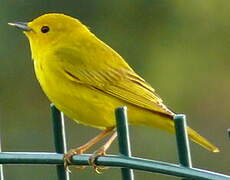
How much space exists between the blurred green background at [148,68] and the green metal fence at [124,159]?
19.8ft

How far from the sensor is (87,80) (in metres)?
5.52

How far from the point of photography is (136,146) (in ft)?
38.0

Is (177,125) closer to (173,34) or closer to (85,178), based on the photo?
(85,178)

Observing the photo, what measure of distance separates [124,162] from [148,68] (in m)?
10.3

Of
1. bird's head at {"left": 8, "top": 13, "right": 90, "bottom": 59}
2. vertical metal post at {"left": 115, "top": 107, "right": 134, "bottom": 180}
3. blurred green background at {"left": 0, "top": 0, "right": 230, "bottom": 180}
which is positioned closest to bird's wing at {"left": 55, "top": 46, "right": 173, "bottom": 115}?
bird's head at {"left": 8, "top": 13, "right": 90, "bottom": 59}

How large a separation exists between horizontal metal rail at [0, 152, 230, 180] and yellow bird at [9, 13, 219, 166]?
44cm

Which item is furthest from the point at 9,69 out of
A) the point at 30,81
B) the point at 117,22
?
the point at 117,22

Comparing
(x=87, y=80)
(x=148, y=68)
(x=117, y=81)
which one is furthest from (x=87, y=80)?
(x=148, y=68)

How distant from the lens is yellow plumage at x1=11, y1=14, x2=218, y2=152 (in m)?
5.32

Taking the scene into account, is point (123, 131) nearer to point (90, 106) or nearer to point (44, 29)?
point (90, 106)

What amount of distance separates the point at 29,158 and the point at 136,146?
713 cm

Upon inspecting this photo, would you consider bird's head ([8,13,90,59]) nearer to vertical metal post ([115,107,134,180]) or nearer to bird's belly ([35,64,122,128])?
bird's belly ([35,64,122,128])

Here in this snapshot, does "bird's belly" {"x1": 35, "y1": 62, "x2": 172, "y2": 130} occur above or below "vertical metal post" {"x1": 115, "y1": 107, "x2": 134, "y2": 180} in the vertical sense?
above

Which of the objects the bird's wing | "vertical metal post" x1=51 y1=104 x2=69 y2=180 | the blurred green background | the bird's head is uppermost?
the blurred green background
